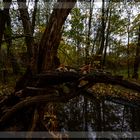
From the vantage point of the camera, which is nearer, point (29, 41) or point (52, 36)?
point (52, 36)

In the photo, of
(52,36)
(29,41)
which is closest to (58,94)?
(52,36)

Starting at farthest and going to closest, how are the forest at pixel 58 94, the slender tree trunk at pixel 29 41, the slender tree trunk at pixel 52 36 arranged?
the slender tree trunk at pixel 29 41 < the slender tree trunk at pixel 52 36 < the forest at pixel 58 94

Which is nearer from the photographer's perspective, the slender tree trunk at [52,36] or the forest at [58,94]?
the forest at [58,94]

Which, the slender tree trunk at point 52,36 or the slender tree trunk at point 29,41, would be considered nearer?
the slender tree trunk at point 52,36

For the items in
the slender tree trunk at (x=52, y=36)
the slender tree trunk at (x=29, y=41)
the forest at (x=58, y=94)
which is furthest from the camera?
the slender tree trunk at (x=29, y=41)

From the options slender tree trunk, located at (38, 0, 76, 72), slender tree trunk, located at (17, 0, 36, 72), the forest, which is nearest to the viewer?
the forest

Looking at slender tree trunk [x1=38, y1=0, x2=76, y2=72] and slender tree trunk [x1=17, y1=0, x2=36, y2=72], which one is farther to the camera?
slender tree trunk [x1=17, y1=0, x2=36, y2=72]

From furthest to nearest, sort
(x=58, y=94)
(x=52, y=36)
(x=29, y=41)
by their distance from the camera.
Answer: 1. (x=29, y=41)
2. (x=52, y=36)
3. (x=58, y=94)

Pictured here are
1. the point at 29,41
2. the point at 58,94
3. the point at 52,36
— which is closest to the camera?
the point at 58,94

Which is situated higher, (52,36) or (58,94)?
(52,36)

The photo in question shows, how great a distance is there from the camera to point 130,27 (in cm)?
2762

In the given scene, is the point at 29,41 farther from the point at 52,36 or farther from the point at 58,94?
the point at 58,94

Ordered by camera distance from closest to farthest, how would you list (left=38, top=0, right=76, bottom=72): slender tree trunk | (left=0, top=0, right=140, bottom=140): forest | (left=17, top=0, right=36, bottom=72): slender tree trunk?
(left=0, top=0, right=140, bottom=140): forest, (left=38, top=0, right=76, bottom=72): slender tree trunk, (left=17, top=0, right=36, bottom=72): slender tree trunk

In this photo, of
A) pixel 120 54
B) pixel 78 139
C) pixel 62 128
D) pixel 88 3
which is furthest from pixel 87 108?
pixel 88 3
